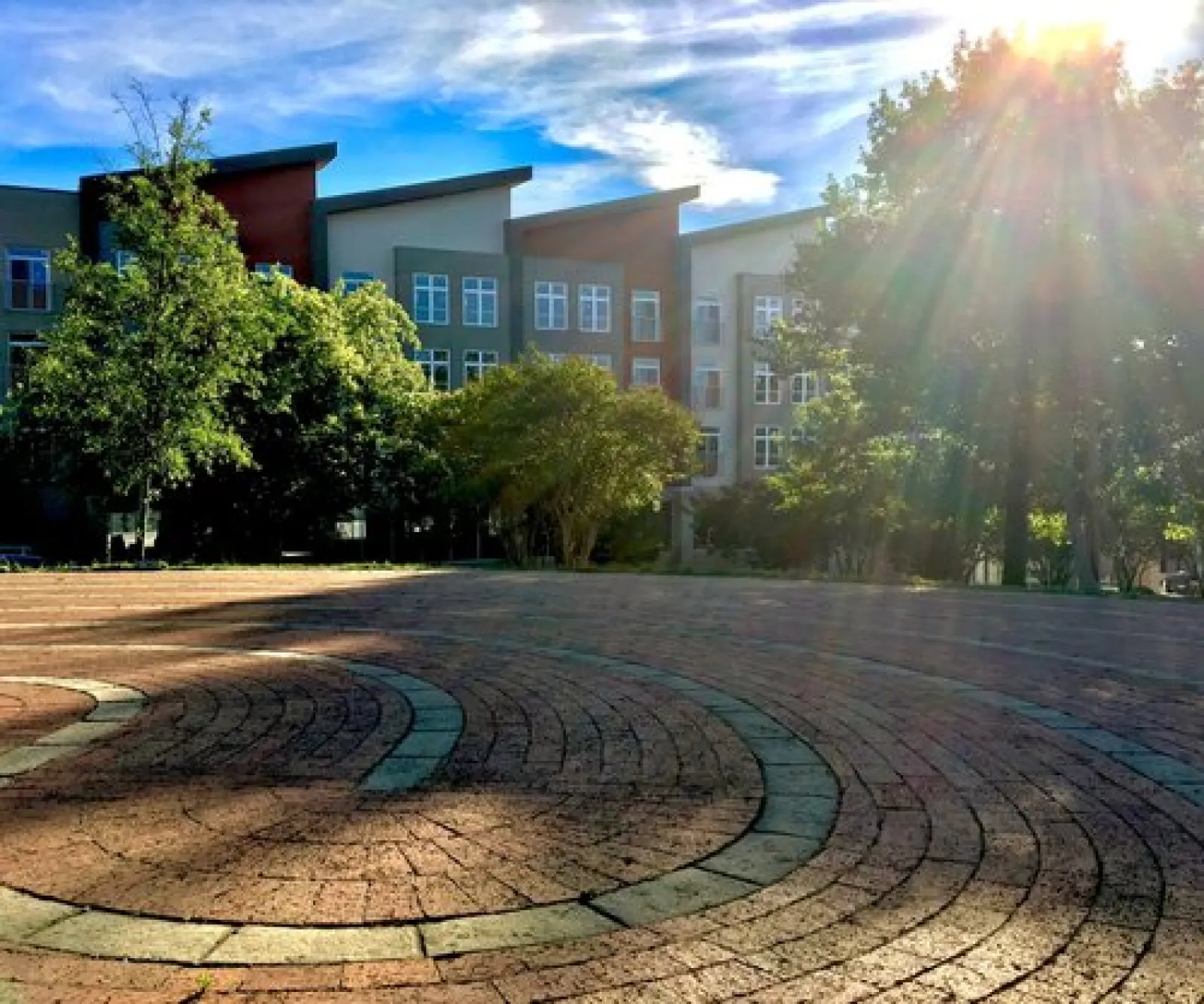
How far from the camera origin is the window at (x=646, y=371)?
47031 mm

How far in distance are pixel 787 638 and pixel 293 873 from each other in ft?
22.7

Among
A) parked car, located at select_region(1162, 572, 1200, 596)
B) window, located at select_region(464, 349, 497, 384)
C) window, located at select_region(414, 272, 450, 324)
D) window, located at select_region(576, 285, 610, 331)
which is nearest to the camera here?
window, located at select_region(414, 272, 450, 324)

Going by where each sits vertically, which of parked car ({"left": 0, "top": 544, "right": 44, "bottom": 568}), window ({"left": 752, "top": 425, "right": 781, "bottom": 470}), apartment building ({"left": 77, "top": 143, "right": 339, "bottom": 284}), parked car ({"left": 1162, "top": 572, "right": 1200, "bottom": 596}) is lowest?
parked car ({"left": 1162, "top": 572, "right": 1200, "bottom": 596})

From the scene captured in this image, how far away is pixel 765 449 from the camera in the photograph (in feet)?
163

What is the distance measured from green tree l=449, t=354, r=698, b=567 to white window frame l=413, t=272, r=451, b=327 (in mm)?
13998

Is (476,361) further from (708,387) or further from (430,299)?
(708,387)

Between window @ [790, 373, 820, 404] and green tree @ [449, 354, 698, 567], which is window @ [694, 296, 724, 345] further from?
green tree @ [449, 354, 698, 567]

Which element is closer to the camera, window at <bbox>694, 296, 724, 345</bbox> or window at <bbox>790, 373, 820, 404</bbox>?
window at <bbox>694, 296, 724, 345</bbox>

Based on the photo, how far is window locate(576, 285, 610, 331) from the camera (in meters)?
45.2

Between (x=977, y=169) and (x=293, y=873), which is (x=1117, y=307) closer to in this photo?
(x=977, y=169)

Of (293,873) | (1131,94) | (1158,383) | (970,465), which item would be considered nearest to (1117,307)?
(1158,383)

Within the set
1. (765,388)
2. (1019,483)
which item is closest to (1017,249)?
(1019,483)

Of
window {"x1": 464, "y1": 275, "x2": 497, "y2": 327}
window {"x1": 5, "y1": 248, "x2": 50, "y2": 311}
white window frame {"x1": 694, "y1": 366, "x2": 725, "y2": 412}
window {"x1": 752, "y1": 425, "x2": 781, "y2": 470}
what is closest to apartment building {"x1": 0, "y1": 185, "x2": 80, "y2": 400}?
window {"x1": 5, "y1": 248, "x2": 50, "y2": 311}

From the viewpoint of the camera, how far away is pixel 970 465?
1156 inches
